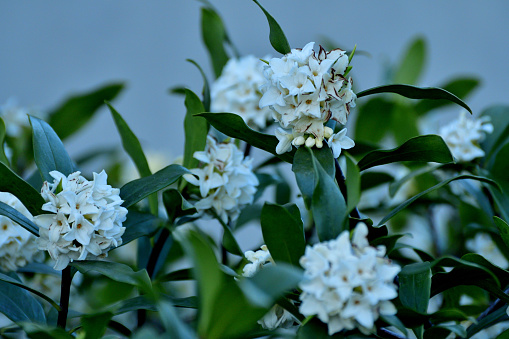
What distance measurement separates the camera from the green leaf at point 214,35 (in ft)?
2.97

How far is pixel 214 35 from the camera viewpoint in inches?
35.8

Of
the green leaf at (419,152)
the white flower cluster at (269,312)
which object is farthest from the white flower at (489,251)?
the white flower cluster at (269,312)

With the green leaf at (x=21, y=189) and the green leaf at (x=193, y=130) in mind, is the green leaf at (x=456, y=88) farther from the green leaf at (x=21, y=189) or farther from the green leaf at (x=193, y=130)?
the green leaf at (x=21, y=189)

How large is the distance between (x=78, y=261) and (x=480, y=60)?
1.98 meters

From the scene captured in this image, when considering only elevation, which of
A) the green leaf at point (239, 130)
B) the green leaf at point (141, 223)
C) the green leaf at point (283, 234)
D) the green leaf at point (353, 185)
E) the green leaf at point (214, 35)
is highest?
the green leaf at point (214, 35)

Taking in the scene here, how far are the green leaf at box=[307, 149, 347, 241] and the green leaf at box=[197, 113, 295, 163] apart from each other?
0.29 feet

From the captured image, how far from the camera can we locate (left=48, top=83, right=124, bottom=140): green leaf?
40.1 inches

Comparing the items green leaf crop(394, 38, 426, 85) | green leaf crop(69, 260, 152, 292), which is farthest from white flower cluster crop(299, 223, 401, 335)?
green leaf crop(394, 38, 426, 85)

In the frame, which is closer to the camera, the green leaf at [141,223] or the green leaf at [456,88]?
the green leaf at [141,223]

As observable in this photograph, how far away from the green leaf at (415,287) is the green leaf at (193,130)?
0.94ft

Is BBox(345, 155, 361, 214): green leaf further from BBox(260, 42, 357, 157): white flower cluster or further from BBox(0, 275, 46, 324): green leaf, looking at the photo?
BBox(0, 275, 46, 324): green leaf

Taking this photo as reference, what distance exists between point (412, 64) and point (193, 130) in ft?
2.23

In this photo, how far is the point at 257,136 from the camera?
567mm

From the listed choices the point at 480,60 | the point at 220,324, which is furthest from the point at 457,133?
the point at 480,60
